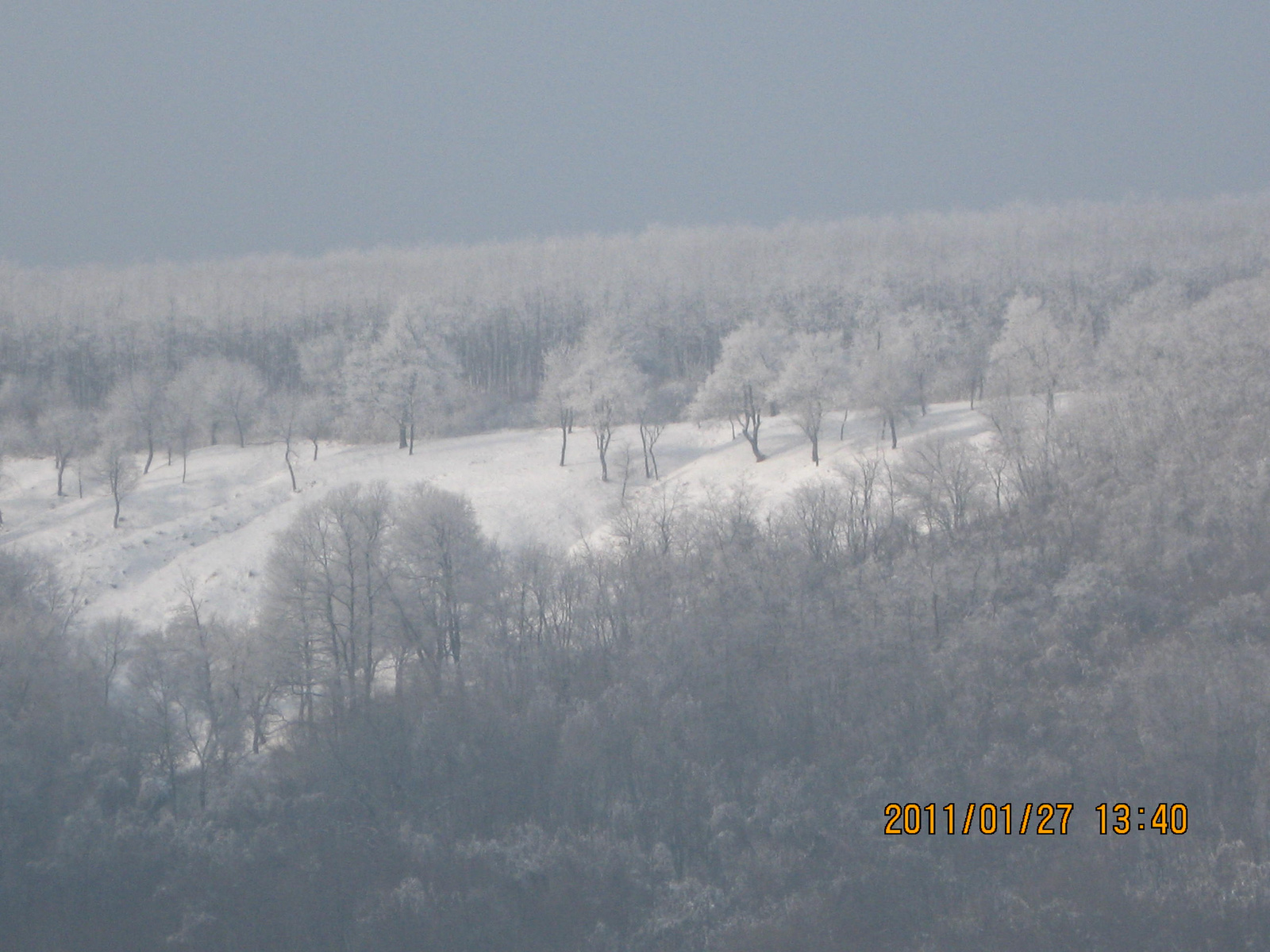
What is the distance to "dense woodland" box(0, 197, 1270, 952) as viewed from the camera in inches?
1060

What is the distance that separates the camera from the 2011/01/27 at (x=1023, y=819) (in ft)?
88.1

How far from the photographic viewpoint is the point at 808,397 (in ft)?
172

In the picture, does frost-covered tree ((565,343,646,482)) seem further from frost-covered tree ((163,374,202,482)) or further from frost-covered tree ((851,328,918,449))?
frost-covered tree ((163,374,202,482))

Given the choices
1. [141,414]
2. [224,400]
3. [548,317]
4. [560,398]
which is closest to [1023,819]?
[560,398]

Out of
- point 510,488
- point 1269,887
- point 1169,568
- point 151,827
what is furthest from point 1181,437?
point 151,827

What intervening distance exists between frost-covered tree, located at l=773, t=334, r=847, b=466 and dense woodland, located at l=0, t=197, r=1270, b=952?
0.31 m

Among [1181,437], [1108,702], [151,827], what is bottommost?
[151,827]

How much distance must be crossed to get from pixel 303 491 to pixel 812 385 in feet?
89.2

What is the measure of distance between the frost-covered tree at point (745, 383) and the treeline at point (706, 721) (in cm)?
1239

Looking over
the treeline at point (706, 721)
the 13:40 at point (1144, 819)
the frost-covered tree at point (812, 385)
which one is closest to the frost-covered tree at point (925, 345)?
the frost-covered tree at point (812, 385)

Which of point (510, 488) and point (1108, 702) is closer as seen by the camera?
point (1108, 702)

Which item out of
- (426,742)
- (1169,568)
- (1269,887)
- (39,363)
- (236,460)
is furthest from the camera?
(39,363)

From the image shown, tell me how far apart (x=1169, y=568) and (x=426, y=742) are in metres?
25.6

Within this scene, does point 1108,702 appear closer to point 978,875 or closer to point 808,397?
point 978,875
